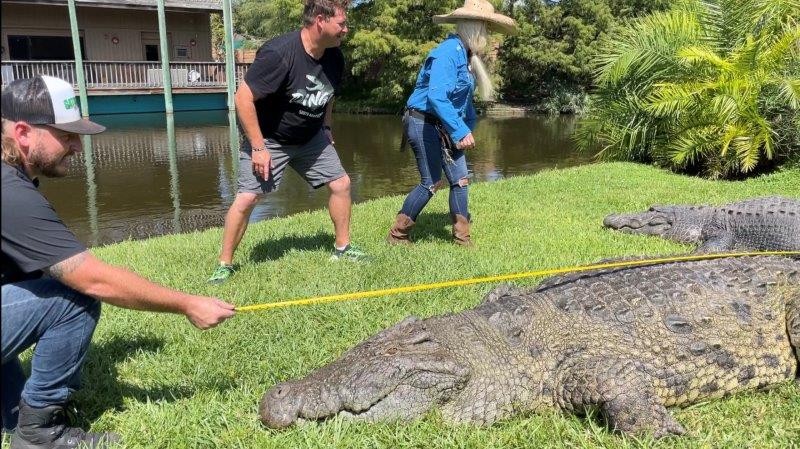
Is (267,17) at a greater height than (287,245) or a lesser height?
greater

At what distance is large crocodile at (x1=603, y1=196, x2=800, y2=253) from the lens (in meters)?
5.62

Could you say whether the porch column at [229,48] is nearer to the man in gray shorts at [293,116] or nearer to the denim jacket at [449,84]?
the denim jacket at [449,84]

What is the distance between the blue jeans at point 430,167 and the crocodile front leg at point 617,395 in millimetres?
2708

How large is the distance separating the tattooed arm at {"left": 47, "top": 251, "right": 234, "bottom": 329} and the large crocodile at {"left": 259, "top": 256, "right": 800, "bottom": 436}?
19.3 inches

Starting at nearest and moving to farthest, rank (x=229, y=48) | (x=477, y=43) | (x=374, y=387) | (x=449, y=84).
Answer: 1. (x=374, y=387)
2. (x=449, y=84)
3. (x=477, y=43)
4. (x=229, y=48)

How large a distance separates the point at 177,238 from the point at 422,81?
9.95 ft

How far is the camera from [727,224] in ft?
19.6

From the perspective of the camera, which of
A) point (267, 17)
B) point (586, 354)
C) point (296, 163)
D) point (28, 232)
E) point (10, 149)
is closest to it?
point (28, 232)

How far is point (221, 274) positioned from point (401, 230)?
1.67m

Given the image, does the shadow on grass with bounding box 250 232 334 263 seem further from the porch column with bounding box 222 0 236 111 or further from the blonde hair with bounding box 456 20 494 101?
the porch column with bounding box 222 0 236 111

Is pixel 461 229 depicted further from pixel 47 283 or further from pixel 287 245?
pixel 47 283

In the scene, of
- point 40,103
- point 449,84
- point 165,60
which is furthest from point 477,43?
point 165,60

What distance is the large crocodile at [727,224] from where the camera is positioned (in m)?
5.62

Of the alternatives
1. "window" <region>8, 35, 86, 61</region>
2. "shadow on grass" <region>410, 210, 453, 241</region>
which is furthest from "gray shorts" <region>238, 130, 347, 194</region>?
"window" <region>8, 35, 86, 61</region>
